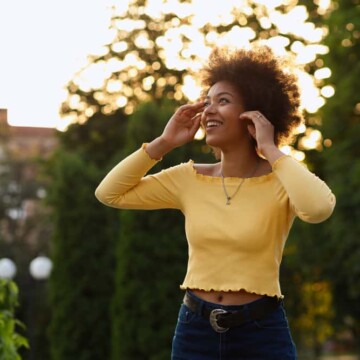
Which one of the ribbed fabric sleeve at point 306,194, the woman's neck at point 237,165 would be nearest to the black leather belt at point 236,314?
the ribbed fabric sleeve at point 306,194

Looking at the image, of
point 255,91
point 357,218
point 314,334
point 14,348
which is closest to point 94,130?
point 357,218

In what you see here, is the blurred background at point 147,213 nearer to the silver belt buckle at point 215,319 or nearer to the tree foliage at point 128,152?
the tree foliage at point 128,152

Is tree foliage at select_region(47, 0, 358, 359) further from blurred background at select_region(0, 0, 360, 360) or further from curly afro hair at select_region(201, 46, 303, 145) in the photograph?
curly afro hair at select_region(201, 46, 303, 145)

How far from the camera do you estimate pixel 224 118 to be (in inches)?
179

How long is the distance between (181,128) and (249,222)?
2.03 ft

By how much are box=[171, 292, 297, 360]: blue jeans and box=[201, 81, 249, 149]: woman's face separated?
1.97ft

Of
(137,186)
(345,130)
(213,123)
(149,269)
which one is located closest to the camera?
(213,123)

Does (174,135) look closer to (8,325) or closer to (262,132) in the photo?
(262,132)

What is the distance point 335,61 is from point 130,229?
7.28m

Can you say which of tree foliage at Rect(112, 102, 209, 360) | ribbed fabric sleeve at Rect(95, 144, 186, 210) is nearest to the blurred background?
tree foliage at Rect(112, 102, 209, 360)

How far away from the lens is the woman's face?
4539mm

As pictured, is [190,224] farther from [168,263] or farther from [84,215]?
[84,215]

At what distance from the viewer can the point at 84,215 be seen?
78.7ft

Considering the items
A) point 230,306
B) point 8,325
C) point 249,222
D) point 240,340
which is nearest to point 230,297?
point 230,306
